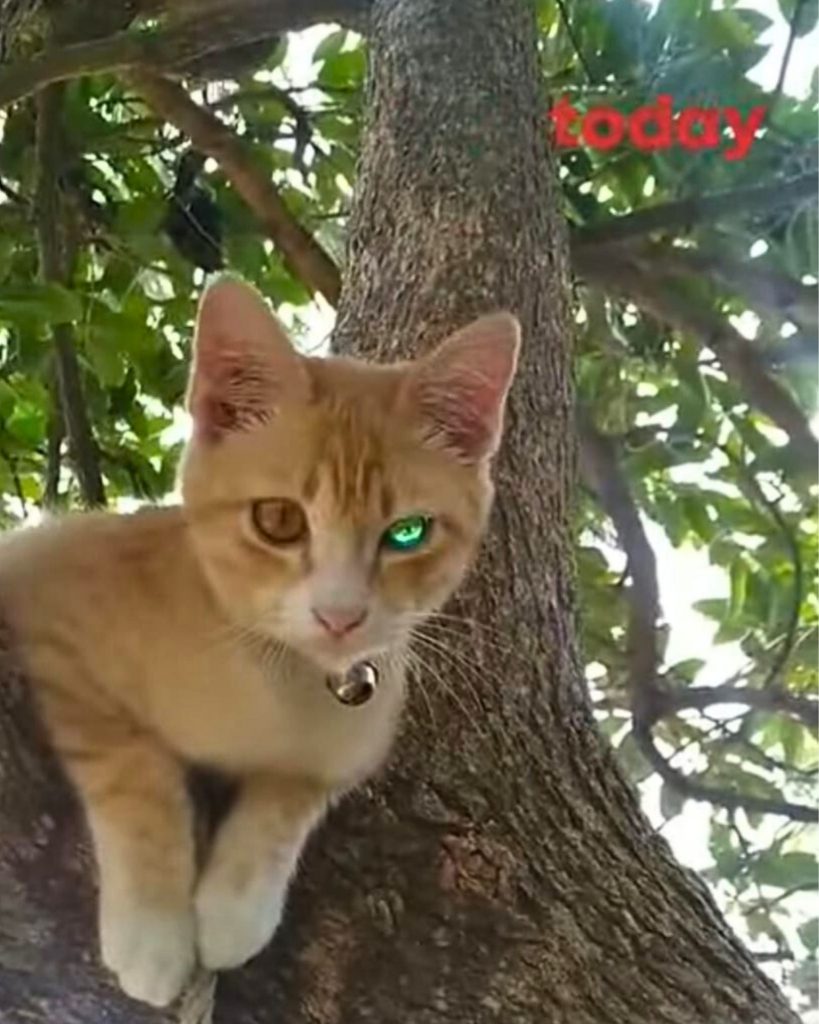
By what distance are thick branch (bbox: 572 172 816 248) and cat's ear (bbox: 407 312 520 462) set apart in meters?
0.58

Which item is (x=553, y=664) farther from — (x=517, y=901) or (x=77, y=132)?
(x=77, y=132)

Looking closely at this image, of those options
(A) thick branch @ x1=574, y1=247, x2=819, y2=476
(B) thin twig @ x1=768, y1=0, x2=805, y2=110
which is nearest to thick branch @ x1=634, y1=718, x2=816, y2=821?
(A) thick branch @ x1=574, y1=247, x2=819, y2=476

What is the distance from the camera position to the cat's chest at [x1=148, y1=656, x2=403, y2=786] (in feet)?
2.82

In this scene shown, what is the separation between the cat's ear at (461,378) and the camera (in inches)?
36.8

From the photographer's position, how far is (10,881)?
72 cm

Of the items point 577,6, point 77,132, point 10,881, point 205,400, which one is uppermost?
point 577,6

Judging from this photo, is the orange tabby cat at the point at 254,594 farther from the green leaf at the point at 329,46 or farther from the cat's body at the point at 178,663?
the green leaf at the point at 329,46

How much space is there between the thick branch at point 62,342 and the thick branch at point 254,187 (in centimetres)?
11

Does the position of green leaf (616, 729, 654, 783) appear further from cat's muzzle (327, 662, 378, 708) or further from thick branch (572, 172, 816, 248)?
cat's muzzle (327, 662, 378, 708)

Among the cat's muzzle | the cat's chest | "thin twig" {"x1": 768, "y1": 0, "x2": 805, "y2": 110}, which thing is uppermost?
"thin twig" {"x1": 768, "y1": 0, "x2": 805, "y2": 110}

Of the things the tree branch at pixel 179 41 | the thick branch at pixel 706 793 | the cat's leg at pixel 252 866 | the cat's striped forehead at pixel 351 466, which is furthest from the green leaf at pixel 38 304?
the thick branch at pixel 706 793

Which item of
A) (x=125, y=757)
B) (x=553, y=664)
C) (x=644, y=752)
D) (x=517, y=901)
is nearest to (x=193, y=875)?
(x=125, y=757)

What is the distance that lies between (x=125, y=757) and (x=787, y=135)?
951 millimetres

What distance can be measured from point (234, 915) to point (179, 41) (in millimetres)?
840
